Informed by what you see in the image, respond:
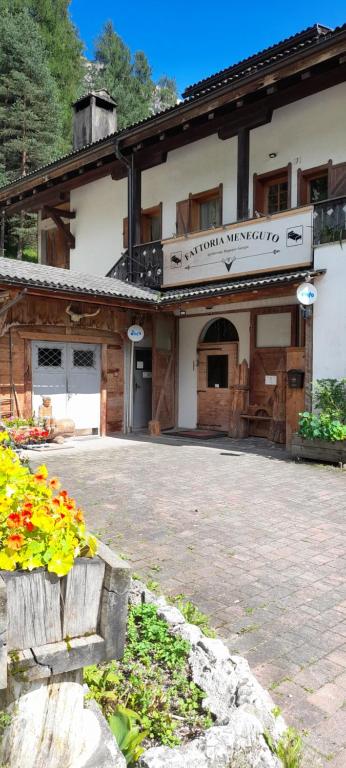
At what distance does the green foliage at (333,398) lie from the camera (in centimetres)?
887

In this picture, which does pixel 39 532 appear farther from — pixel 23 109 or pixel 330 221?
pixel 23 109

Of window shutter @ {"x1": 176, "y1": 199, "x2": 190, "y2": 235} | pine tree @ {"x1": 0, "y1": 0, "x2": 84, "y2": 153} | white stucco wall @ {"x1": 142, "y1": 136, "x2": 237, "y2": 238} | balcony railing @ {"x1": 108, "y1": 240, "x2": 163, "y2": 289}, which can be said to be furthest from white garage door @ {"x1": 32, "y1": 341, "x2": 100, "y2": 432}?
pine tree @ {"x1": 0, "y1": 0, "x2": 84, "y2": 153}

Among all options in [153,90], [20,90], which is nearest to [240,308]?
[20,90]

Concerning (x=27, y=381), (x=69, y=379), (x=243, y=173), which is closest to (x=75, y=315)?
(x=69, y=379)

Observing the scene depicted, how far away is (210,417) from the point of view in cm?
1323

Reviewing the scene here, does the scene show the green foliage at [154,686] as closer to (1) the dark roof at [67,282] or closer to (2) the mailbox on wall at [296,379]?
(2) the mailbox on wall at [296,379]

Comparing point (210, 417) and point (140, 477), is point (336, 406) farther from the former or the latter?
point (210, 417)

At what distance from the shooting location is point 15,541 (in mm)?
1791

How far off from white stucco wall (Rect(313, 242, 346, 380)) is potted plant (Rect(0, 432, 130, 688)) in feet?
26.1

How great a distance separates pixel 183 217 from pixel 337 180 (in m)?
4.21

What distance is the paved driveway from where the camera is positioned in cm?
278

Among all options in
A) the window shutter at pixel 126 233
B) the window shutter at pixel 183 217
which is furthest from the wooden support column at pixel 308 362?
the window shutter at pixel 126 233

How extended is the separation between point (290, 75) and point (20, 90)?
75.6ft

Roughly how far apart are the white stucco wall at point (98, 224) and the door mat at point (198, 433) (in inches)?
219
